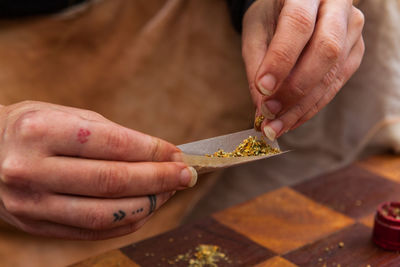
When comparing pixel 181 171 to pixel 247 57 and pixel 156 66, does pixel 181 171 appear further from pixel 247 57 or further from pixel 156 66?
pixel 156 66

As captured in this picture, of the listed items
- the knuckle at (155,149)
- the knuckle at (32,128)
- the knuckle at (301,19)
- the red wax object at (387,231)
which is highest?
the knuckle at (301,19)

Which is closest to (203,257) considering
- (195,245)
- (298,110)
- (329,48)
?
(195,245)

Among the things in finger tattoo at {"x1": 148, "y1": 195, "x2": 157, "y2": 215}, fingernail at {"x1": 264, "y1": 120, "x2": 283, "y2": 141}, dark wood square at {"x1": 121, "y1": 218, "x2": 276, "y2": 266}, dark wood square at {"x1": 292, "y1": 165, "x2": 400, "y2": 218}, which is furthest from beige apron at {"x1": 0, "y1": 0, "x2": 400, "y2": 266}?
finger tattoo at {"x1": 148, "y1": 195, "x2": 157, "y2": 215}

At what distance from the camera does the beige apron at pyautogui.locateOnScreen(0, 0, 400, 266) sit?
44.9 inches

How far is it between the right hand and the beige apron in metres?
0.60

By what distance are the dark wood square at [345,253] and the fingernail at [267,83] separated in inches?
11.5

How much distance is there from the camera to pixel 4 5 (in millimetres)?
1119

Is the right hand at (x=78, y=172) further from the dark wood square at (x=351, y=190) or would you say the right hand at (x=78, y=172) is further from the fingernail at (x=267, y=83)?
the dark wood square at (x=351, y=190)

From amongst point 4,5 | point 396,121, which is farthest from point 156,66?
point 396,121

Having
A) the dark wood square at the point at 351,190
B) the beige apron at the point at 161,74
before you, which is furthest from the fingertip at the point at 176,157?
the beige apron at the point at 161,74

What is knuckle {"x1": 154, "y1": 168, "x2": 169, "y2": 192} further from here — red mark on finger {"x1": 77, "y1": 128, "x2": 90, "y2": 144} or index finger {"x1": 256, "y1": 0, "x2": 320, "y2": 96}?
index finger {"x1": 256, "y1": 0, "x2": 320, "y2": 96}

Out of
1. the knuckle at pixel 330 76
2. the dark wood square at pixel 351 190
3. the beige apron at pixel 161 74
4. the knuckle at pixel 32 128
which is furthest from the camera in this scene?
the beige apron at pixel 161 74

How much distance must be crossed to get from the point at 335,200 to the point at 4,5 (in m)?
0.93

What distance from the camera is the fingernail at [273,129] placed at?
737 mm
